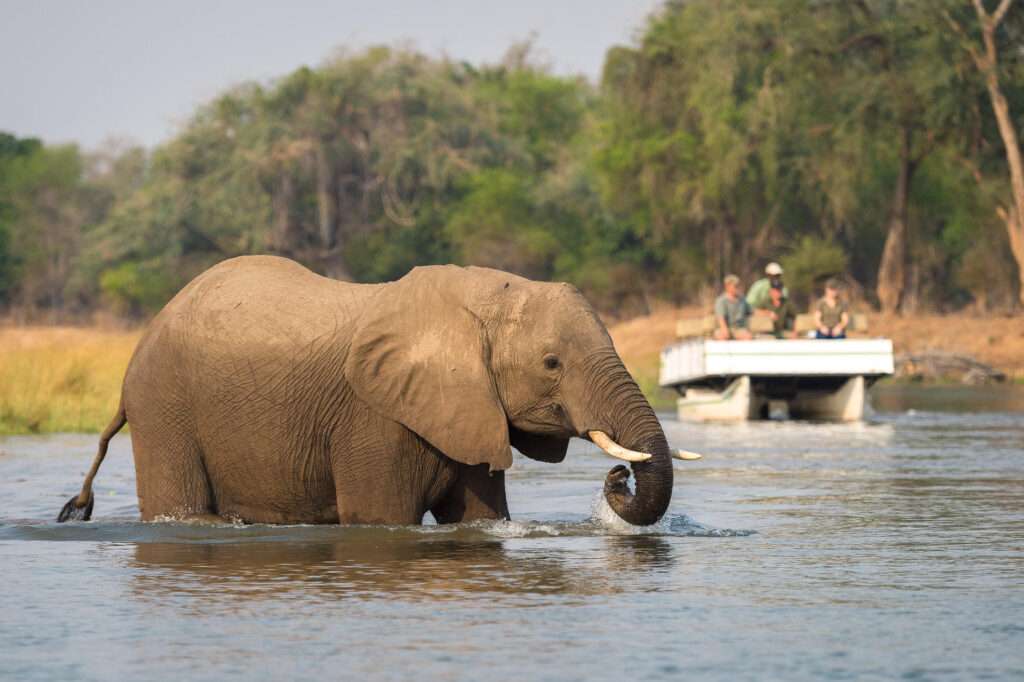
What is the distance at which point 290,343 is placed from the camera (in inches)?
414

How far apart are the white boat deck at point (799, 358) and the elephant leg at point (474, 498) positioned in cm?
1540

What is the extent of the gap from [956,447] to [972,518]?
26.9 feet

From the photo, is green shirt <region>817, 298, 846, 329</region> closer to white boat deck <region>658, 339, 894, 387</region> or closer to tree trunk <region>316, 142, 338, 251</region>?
white boat deck <region>658, 339, 894, 387</region>

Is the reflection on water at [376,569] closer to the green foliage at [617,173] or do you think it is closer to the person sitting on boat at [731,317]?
the person sitting on boat at [731,317]

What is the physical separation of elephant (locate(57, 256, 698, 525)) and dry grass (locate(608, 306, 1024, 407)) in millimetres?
33182

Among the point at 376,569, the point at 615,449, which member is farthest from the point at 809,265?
the point at 376,569

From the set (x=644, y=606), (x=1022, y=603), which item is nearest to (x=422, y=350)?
(x=644, y=606)

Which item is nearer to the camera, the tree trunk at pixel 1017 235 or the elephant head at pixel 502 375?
the elephant head at pixel 502 375

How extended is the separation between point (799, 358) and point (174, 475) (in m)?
15.9

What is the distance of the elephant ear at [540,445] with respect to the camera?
34.0 ft

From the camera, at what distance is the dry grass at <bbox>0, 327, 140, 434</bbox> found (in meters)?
23.4

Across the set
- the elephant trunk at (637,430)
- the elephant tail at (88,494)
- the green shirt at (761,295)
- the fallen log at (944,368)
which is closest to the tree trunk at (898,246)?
the fallen log at (944,368)

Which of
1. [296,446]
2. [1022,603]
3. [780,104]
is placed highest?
Result: [780,104]

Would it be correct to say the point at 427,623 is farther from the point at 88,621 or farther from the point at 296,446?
the point at 296,446
